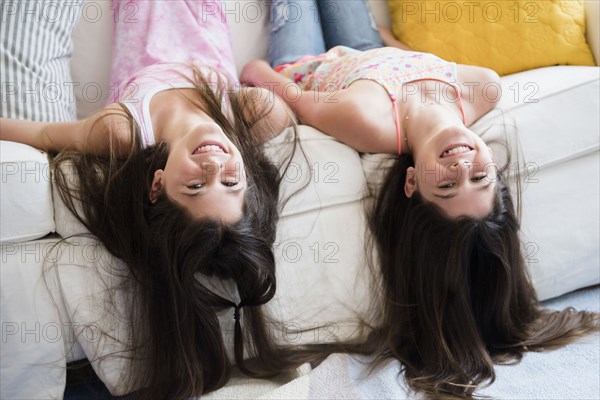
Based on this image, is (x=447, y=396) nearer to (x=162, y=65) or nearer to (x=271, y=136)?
(x=271, y=136)

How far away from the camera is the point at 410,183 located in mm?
1287

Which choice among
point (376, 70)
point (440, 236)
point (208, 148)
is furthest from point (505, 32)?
point (208, 148)

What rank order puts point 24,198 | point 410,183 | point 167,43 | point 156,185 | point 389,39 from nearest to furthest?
point 24,198 → point 156,185 → point 410,183 → point 167,43 → point 389,39

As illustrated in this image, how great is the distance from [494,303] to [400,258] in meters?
0.22

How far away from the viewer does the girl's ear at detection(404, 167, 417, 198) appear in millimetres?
1279

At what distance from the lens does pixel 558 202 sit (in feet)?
4.52

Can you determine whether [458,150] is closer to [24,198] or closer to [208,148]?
[208,148]

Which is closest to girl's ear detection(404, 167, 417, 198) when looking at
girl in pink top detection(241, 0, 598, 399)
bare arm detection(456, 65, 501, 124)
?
girl in pink top detection(241, 0, 598, 399)

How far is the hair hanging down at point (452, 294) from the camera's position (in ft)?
3.95

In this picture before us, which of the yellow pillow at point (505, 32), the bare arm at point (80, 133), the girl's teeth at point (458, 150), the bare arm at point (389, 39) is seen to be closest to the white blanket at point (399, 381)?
the girl's teeth at point (458, 150)

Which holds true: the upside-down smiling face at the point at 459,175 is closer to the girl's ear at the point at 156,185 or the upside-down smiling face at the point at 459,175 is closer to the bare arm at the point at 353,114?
the bare arm at the point at 353,114

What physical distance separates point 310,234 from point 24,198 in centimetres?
56

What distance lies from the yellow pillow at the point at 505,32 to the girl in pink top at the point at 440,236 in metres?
0.24

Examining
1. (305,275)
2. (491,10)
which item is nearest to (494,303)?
(305,275)
